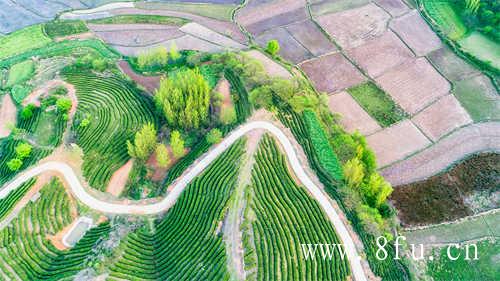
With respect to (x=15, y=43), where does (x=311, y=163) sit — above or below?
below

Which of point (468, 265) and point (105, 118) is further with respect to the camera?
point (105, 118)

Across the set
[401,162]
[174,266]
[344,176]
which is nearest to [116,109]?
[174,266]

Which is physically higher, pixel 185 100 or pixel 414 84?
pixel 414 84

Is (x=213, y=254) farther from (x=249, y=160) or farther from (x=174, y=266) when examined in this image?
(x=249, y=160)

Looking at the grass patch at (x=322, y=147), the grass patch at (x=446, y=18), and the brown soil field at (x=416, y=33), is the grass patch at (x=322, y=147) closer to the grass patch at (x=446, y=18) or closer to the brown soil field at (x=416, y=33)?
the brown soil field at (x=416, y=33)

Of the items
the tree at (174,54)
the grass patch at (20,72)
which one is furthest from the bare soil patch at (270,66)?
the grass patch at (20,72)

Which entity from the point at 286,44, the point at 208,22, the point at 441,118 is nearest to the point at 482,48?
the point at 441,118

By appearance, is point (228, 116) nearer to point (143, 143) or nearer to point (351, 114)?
point (143, 143)
